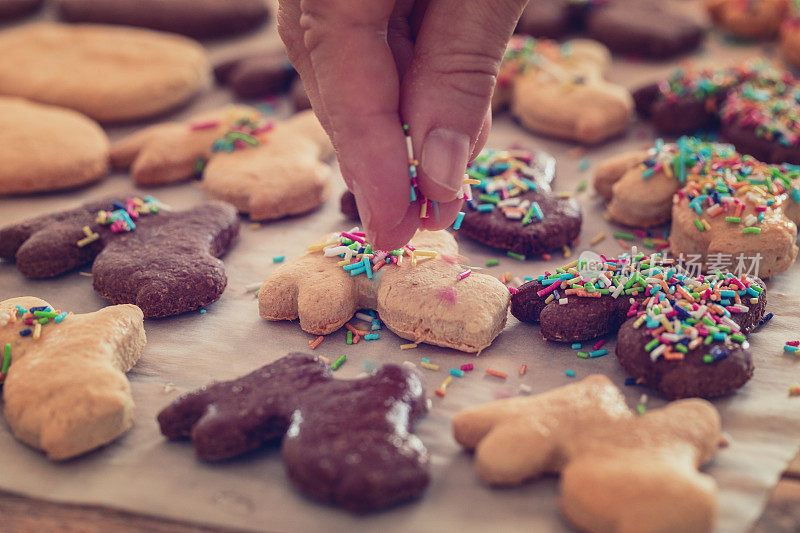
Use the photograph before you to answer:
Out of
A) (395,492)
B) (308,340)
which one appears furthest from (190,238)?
(395,492)

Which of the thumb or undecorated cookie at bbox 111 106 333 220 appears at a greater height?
Answer: the thumb

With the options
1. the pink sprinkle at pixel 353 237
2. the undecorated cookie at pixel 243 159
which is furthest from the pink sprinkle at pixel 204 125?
the pink sprinkle at pixel 353 237

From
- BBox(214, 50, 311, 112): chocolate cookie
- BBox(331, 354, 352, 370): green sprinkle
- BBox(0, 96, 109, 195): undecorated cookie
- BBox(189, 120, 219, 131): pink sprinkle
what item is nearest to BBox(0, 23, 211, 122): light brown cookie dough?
BBox(214, 50, 311, 112): chocolate cookie

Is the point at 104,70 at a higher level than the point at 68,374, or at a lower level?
higher

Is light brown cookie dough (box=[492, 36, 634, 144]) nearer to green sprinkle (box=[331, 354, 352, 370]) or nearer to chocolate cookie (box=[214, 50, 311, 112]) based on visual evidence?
chocolate cookie (box=[214, 50, 311, 112])

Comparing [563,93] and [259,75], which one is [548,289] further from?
[259,75]

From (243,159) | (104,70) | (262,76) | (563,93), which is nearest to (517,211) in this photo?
(563,93)

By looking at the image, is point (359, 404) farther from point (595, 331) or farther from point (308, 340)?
point (595, 331)
